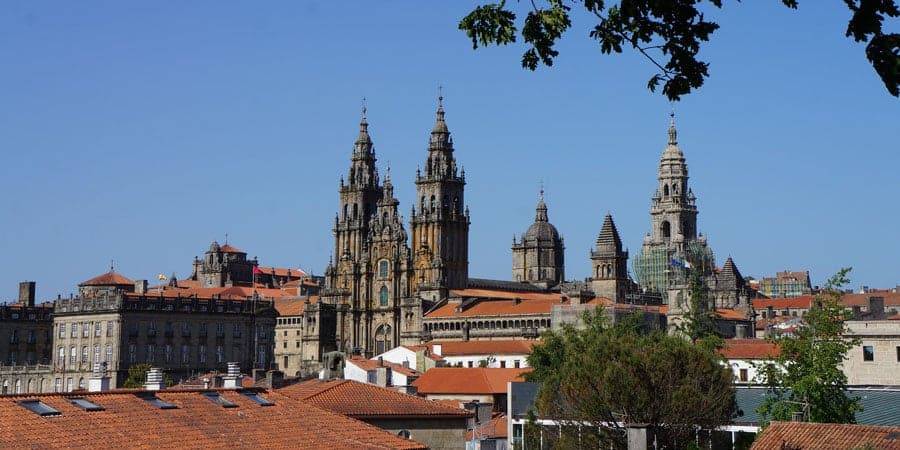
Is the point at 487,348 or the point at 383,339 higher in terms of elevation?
the point at 383,339

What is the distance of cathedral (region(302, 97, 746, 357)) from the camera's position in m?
136

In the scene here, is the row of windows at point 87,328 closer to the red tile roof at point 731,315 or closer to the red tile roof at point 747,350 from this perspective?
the red tile roof at point 747,350

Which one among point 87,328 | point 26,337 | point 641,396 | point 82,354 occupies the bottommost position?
point 641,396

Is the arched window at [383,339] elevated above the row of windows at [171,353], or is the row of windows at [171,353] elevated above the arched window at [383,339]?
the arched window at [383,339]

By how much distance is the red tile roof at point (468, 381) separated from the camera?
73.9 m

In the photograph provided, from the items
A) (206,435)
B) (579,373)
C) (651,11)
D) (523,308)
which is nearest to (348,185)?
(523,308)

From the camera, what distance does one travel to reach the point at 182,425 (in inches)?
1287

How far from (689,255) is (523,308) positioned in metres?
56.6

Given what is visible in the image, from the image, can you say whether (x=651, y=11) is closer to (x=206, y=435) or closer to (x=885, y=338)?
(x=206, y=435)

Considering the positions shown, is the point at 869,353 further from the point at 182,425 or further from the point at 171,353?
the point at 171,353

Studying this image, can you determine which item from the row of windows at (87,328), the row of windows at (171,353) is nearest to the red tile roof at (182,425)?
the row of windows at (171,353)

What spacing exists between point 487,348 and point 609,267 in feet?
111

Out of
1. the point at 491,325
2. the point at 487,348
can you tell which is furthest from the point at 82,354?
the point at 491,325

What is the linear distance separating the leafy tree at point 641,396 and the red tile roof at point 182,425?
10.6 metres
